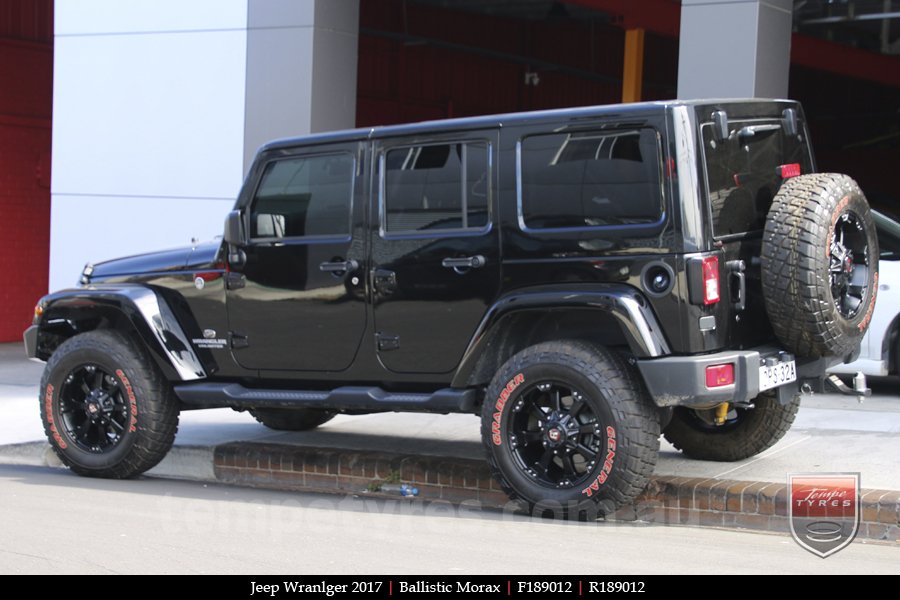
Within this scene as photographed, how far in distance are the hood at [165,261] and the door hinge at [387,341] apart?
127cm

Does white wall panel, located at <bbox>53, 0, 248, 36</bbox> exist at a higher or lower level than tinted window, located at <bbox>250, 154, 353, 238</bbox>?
higher

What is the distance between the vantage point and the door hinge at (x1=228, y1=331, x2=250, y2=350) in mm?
7383

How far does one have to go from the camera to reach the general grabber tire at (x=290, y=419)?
8820mm

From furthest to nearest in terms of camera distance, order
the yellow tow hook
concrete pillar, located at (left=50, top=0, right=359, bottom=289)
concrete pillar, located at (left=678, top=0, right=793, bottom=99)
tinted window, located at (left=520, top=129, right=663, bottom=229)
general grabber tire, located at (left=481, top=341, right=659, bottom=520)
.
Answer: concrete pillar, located at (left=50, top=0, right=359, bottom=289)
concrete pillar, located at (left=678, top=0, right=793, bottom=99)
the yellow tow hook
tinted window, located at (left=520, top=129, right=663, bottom=229)
general grabber tire, located at (left=481, top=341, right=659, bottom=520)

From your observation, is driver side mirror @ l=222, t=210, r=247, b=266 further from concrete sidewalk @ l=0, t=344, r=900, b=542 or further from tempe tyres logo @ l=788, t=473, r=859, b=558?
tempe tyres logo @ l=788, t=473, r=859, b=558

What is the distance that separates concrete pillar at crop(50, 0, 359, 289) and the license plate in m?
6.28

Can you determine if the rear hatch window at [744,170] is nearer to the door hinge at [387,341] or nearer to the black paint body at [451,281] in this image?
the black paint body at [451,281]

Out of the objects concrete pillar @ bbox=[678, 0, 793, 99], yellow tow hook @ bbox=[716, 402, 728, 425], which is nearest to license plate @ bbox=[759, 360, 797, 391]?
yellow tow hook @ bbox=[716, 402, 728, 425]

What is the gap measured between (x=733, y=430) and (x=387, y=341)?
2099mm

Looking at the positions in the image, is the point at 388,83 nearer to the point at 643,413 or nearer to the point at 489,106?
the point at 489,106

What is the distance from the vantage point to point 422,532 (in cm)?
601

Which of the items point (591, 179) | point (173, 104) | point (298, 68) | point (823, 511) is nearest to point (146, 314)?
point (591, 179)
